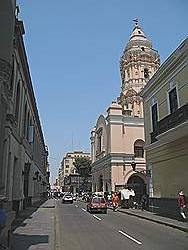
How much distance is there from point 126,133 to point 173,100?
27988mm

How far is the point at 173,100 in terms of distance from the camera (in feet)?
75.4

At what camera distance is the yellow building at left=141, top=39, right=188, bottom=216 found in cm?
2031

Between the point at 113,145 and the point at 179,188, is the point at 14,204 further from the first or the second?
the point at 113,145

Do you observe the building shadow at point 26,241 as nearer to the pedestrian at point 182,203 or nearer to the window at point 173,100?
the pedestrian at point 182,203

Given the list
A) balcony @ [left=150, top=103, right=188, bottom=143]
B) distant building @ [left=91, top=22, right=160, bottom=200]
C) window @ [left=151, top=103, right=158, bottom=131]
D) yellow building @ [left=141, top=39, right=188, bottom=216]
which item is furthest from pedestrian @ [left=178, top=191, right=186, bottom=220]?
distant building @ [left=91, top=22, right=160, bottom=200]

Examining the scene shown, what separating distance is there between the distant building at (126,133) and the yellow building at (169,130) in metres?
14.5

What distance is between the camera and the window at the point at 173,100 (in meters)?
22.5

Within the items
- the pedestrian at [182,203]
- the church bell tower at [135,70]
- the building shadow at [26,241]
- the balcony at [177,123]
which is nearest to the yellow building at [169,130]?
the balcony at [177,123]

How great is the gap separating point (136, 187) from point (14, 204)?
2182 cm

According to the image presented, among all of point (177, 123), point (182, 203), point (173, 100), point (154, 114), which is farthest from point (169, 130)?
point (154, 114)

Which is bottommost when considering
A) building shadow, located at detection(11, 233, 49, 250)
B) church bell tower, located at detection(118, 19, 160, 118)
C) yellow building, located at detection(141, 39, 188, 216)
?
building shadow, located at detection(11, 233, 49, 250)

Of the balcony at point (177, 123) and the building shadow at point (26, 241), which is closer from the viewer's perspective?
the building shadow at point (26, 241)

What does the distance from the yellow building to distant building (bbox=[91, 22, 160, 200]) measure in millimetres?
14494

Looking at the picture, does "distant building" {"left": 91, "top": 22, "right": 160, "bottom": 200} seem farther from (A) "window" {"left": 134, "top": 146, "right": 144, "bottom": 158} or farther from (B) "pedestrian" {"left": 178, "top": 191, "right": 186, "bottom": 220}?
(B) "pedestrian" {"left": 178, "top": 191, "right": 186, "bottom": 220}
